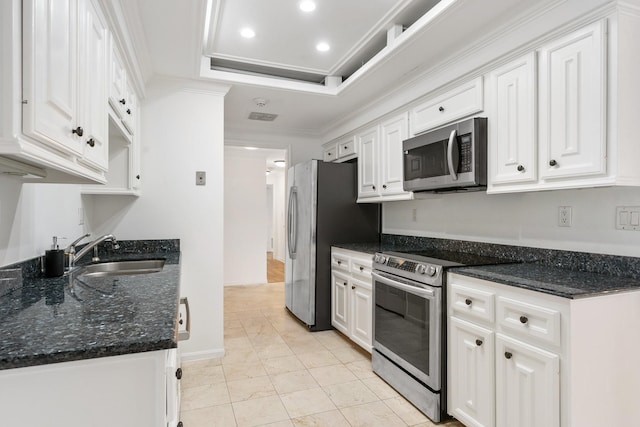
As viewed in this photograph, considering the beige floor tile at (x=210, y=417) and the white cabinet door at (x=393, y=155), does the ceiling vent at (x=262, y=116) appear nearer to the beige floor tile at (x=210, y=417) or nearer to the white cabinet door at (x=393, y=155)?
the white cabinet door at (x=393, y=155)

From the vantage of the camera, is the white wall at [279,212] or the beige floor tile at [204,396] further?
the white wall at [279,212]

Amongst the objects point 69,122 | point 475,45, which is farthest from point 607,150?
point 69,122

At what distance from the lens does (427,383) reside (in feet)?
7.02

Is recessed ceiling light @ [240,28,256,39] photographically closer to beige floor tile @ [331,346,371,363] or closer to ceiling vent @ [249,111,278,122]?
ceiling vent @ [249,111,278,122]

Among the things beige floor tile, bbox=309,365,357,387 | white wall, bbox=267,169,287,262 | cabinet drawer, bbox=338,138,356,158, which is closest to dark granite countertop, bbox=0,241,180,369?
beige floor tile, bbox=309,365,357,387

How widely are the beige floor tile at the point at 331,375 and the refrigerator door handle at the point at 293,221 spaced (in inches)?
58.9

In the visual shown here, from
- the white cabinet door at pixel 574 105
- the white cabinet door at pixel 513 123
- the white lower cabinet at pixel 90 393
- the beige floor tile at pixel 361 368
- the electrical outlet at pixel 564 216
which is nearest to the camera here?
the white lower cabinet at pixel 90 393

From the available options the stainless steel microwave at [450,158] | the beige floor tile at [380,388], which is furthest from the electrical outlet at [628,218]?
the beige floor tile at [380,388]

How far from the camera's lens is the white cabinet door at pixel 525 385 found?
4.93ft

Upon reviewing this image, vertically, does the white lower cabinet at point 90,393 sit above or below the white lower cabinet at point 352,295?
above

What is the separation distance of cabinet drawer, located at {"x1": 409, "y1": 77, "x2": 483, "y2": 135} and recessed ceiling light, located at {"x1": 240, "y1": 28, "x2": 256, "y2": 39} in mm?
1354

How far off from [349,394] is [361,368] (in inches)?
16.7

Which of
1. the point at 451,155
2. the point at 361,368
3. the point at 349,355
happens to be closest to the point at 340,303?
the point at 349,355

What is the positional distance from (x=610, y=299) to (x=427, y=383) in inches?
42.5
